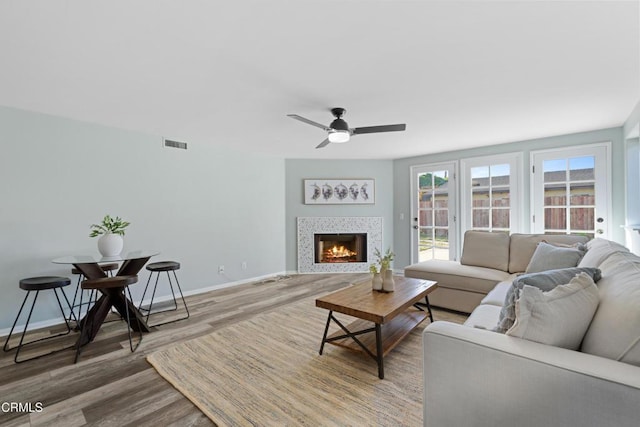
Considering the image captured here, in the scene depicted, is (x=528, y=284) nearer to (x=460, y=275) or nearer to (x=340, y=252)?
(x=460, y=275)

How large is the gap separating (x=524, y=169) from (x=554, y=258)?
2232 mm

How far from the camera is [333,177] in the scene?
5.54 metres

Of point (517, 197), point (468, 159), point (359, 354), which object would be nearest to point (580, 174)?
point (517, 197)

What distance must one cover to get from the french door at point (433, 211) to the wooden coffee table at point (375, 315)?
2561 millimetres

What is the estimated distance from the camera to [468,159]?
4.72 m

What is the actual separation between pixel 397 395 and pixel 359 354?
0.54 metres

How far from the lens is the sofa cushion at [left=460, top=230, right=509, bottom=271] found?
11.2 ft

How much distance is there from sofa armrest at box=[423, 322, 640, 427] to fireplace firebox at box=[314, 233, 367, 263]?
14.2ft

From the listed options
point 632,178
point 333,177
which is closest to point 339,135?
point 333,177

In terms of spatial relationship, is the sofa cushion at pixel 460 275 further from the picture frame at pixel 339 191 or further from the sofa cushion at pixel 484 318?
the picture frame at pixel 339 191

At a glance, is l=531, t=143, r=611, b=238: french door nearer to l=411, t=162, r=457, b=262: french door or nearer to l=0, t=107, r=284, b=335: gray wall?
l=411, t=162, r=457, b=262: french door

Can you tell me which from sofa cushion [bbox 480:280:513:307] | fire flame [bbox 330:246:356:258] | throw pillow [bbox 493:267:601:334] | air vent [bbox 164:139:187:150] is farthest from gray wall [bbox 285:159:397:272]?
throw pillow [bbox 493:267:601:334]

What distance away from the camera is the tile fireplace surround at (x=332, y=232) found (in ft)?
18.0

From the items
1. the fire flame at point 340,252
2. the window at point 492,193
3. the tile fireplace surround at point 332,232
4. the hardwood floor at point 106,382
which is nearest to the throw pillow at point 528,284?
the hardwood floor at point 106,382
